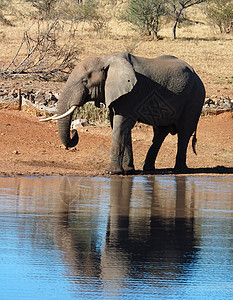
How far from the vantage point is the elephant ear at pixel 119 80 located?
11.2 meters

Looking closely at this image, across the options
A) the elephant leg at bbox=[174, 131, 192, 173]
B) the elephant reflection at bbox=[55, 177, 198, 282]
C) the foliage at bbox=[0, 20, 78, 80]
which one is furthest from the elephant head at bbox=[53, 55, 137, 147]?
the foliage at bbox=[0, 20, 78, 80]

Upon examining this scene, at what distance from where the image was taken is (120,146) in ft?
37.7

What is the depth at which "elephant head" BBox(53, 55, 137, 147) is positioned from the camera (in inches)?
442

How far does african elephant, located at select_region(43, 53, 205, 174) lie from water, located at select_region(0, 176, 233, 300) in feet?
4.41

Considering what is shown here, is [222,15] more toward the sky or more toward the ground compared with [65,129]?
more toward the sky

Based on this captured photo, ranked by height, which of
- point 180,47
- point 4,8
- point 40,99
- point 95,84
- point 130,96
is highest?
point 4,8

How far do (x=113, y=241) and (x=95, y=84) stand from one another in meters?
5.21

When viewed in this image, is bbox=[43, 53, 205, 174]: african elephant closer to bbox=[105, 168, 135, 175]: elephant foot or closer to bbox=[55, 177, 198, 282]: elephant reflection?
bbox=[105, 168, 135, 175]: elephant foot

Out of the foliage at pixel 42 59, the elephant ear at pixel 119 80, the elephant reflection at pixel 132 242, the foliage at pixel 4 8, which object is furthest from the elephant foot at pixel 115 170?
the foliage at pixel 4 8

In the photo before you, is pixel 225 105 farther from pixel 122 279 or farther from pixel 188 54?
pixel 122 279

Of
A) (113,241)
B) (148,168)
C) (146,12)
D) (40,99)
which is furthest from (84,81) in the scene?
(146,12)

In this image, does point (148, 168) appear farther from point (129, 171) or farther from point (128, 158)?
point (128, 158)

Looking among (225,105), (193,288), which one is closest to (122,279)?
(193,288)

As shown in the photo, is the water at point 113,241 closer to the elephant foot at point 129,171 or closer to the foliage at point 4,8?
the elephant foot at point 129,171
